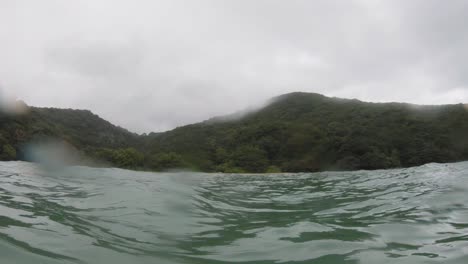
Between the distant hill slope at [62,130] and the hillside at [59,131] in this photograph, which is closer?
the hillside at [59,131]

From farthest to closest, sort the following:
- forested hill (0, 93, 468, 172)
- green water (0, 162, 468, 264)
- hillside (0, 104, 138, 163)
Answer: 1. forested hill (0, 93, 468, 172)
2. hillside (0, 104, 138, 163)
3. green water (0, 162, 468, 264)

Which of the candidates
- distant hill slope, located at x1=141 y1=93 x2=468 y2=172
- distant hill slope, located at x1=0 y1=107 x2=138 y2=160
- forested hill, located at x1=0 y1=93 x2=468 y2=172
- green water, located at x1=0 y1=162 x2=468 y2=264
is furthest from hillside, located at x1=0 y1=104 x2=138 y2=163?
green water, located at x1=0 y1=162 x2=468 y2=264

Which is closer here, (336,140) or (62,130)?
(336,140)

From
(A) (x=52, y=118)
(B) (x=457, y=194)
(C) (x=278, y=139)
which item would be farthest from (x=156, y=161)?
(B) (x=457, y=194)

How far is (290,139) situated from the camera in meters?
52.2

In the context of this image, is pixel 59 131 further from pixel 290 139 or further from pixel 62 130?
pixel 290 139

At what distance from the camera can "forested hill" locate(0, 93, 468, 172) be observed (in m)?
41.2

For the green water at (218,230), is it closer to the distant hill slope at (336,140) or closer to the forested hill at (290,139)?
the forested hill at (290,139)

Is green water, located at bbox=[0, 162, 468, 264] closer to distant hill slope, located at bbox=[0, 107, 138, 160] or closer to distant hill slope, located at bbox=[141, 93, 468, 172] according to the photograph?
distant hill slope, located at bbox=[0, 107, 138, 160]

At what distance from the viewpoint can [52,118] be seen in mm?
55375

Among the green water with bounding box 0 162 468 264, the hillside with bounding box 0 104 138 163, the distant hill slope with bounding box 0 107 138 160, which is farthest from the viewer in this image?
the distant hill slope with bounding box 0 107 138 160

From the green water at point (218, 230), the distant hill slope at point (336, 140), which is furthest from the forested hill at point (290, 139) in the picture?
the green water at point (218, 230)

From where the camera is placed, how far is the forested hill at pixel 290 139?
4125cm

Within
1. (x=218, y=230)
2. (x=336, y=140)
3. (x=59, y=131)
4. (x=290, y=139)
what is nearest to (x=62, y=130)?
(x=59, y=131)
